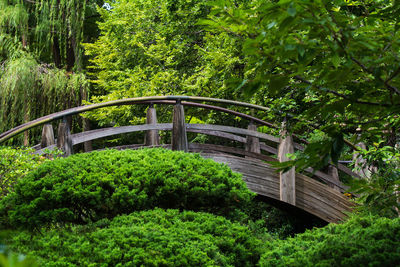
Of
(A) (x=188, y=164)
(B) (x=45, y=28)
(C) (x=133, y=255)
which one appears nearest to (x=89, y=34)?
(B) (x=45, y=28)

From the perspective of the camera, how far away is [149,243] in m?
3.16

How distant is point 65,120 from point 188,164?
167cm

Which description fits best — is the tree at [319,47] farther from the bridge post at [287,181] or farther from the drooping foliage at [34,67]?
the drooping foliage at [34,67]

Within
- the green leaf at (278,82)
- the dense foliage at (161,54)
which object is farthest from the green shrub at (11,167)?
the dense foliage at (161,54)

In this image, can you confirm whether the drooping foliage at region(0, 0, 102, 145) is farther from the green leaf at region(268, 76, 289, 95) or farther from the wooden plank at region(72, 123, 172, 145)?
the green leaf at region(268, 76, 289, 95)

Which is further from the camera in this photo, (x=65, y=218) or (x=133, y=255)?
(x=65, y=218)

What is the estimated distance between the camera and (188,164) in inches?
168

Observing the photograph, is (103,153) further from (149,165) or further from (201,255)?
(201,255)

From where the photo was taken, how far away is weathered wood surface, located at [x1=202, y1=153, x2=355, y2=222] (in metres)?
6.20

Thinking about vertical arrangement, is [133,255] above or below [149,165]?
below

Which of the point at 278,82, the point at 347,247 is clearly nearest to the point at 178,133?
the point at 347,247

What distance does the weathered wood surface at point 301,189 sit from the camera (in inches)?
244

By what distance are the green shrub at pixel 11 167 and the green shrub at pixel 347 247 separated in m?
2.83

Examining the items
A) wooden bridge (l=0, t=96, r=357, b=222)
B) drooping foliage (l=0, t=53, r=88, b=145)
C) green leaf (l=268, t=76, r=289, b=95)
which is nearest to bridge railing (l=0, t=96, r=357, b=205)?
wooden bridge (l=0, t=96, r=357, b=222)
